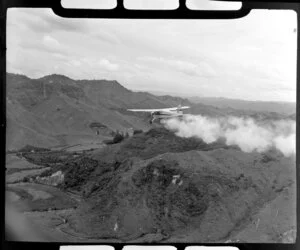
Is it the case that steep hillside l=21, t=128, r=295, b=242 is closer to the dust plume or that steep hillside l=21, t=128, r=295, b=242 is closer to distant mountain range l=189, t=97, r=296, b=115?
the dust plume

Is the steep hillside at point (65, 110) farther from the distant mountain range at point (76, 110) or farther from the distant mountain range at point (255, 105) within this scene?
the distant mountain range at point (255, 105)

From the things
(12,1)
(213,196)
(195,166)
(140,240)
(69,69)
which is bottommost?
(140,240)

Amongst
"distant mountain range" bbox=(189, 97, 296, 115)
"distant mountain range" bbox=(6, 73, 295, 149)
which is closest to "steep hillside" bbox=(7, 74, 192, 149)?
"distant mountain range" bbox=(6, 73, 295, 149)

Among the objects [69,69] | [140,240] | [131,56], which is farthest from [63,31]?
[140,240]

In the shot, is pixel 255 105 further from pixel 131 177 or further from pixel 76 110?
pixel 76 110

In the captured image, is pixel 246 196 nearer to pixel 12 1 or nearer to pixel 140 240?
pixel 140 240
